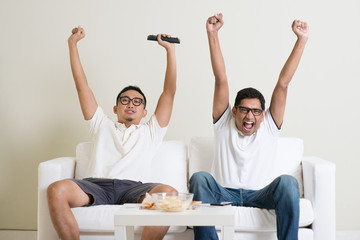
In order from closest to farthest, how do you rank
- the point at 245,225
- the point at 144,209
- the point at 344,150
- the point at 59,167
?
the point at 144,209
the point at 245,225
the point at 59,167
the point at 344,150

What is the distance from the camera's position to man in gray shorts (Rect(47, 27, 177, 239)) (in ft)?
9.12

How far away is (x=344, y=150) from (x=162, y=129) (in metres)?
1.43

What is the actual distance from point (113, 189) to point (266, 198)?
86cm

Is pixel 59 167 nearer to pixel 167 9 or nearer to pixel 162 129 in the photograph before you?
pixel 162 129

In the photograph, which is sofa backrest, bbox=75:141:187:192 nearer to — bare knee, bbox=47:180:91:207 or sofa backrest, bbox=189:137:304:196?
sofa backrest, bbox=189:137:304:196

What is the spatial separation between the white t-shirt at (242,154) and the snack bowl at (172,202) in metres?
0.78

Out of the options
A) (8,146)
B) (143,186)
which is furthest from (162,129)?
(8,146)

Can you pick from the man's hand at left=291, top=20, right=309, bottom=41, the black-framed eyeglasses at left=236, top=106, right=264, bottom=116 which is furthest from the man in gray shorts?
the man's hand at left=291, top=20, right=309, bottom=41

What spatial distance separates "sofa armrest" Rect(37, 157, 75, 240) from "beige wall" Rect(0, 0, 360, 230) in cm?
88

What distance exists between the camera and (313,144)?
12.1 feet

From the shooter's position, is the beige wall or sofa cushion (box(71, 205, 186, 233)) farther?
the beige wall

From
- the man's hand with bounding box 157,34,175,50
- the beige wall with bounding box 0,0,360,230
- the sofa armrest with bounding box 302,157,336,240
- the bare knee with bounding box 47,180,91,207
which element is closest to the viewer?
the bare knee with bounding box 47,180,91,207

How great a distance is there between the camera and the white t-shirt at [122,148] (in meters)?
2.99

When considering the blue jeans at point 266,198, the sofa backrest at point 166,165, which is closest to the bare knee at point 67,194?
the sofa backrest at point 166,165
